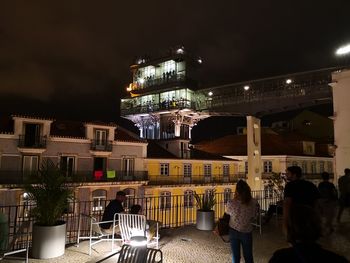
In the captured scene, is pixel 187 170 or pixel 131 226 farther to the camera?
pixel 187 170

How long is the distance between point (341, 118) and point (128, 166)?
21070 millimetres

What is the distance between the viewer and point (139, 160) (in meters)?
34.2

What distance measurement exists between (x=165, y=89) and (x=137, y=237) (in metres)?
42.5

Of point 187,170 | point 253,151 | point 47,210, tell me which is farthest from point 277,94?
point 47,210

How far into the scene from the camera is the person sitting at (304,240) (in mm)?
2328

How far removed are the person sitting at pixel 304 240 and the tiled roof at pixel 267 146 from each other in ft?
131

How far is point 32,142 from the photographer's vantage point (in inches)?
1081

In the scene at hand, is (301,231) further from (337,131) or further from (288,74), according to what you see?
(288,74)

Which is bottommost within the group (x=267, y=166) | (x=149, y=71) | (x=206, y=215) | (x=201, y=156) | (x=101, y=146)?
(x=206, y=215)

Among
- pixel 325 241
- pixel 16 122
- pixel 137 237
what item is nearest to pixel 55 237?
pixel 137 237

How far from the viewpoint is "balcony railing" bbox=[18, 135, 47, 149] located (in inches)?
1057

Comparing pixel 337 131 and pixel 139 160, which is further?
pixel 139 160

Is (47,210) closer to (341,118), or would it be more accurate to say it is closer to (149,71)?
(341,118)

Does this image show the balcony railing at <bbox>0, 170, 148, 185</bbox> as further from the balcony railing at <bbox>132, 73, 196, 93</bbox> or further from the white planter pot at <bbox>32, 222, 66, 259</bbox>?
the balcony railing at <bbox>132, 73, 196, 93</bbox>
